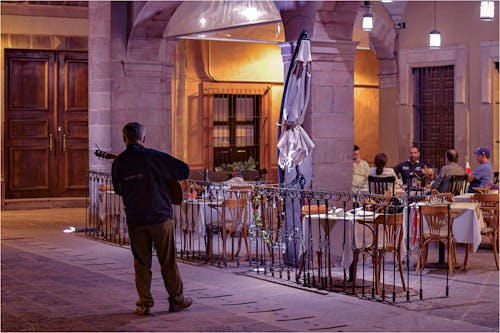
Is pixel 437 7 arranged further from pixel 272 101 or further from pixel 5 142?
pixel 5 142

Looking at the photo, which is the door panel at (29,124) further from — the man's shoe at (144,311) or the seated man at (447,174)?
the man's shoe at (144,311)

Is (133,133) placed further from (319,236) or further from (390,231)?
(390,231)

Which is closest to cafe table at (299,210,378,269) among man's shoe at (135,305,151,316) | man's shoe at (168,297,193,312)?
man's shoe at (168,297,193,312)

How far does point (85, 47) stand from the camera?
744 inches

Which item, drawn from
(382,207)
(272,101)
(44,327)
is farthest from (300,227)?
(272,101)

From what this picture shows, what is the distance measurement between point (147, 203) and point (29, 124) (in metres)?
11.2

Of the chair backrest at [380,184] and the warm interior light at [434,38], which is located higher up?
the warm interior light at [434,38]

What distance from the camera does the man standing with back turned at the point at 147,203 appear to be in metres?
8.09

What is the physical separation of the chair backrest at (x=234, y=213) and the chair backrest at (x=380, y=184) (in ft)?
8.37

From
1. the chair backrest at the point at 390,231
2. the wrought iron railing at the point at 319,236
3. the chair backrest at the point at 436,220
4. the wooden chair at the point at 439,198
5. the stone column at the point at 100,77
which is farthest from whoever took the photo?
the stone column at the point at 100,77

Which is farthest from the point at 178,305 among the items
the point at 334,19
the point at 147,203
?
the point at 334,19

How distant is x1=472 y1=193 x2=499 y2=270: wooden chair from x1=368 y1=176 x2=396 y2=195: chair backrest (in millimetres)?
1727

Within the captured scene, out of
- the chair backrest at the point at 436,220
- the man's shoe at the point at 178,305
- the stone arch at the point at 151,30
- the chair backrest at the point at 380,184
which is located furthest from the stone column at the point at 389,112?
the man's shoe at the point at 178,305

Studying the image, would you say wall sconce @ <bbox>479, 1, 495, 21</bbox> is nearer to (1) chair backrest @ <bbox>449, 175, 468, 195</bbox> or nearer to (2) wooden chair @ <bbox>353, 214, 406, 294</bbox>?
(1) chair backrest @ <bbox>449, 175, 468, 195</bbox>
